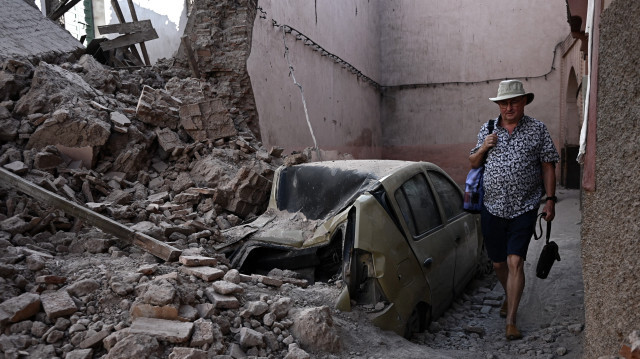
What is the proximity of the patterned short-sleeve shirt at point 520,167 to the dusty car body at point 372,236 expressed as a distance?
1.93 ft

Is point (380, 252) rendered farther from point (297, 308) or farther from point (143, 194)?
point (143, 194)

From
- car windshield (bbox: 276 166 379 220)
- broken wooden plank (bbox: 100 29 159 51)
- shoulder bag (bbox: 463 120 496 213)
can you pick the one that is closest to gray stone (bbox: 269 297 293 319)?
car windshield (bbox: 276 166 379 220)

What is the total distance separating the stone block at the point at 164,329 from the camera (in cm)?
261

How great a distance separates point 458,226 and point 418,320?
3.66 ft

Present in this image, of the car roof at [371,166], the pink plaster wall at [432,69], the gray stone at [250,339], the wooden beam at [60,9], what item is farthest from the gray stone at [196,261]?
the pink plaster wall at [432,69]

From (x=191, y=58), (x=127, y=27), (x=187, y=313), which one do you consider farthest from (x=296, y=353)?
A: (x=127, y=27)

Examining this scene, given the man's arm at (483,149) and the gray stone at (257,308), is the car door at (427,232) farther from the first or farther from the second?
the gray stone at (257,308)

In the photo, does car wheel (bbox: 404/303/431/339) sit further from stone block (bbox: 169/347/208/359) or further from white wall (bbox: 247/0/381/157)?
white wall (bbox: 247/0/381/157)

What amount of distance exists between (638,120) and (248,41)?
677cm

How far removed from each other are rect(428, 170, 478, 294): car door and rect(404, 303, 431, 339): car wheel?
0.66 metres

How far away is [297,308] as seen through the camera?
3195 millimetres

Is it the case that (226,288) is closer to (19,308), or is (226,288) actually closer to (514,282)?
(19,308)

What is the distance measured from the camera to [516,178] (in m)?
3.78

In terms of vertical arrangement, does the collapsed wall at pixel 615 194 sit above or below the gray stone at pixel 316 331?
above
